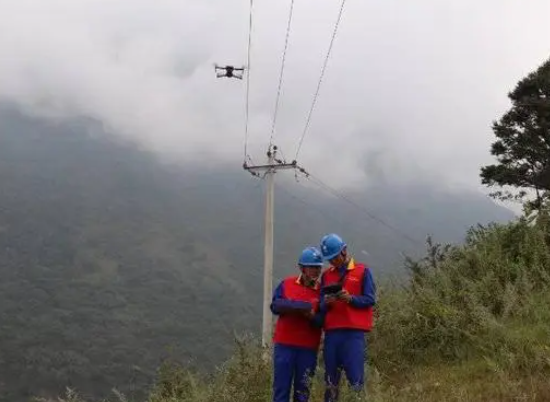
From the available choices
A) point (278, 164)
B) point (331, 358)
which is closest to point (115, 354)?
point (278, 164)

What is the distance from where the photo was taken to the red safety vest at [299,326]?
671cm

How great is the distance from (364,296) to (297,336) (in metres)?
0.87

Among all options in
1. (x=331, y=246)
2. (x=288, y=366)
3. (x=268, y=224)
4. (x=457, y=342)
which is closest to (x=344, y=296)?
(x=331, y=246)

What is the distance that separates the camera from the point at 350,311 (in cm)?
639

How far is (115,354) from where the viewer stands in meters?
191

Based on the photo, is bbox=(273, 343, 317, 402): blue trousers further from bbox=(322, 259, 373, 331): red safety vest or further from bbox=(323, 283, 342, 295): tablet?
bbox=(323, 283, 342, 295): tablet

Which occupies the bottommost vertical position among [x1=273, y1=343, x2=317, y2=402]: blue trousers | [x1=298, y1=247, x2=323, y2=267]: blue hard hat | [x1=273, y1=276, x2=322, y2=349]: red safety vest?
[x1=273, y1=343, x2=317, y2=402]: blue trousers

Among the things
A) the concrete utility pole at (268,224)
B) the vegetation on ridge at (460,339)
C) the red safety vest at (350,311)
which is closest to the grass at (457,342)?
the vegetation on ridge at (460,339)

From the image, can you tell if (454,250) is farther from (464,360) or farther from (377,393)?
(377,393)

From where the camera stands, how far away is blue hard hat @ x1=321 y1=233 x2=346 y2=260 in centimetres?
653

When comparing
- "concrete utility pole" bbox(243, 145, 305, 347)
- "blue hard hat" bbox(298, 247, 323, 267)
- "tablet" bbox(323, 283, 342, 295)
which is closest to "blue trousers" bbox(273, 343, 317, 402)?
"tablet" bbox(323, 283, 342, 295)

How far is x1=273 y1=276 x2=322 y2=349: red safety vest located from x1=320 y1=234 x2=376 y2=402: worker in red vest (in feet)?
0.67

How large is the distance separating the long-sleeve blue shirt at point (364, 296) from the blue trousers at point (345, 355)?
28 centimetres

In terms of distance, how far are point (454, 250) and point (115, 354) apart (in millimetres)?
190757
